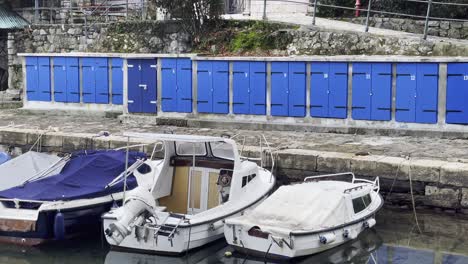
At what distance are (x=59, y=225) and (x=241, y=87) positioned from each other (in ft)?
27.2

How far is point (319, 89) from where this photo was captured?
59.6 feet

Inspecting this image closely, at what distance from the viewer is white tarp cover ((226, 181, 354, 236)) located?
36.6 ft

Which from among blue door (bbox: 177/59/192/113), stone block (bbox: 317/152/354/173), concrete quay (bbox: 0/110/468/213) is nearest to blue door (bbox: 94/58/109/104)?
concrete quay (bbox: 0/110/468/213)

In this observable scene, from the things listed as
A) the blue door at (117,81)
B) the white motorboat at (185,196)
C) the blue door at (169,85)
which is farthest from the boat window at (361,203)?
the blue door at (117,81)

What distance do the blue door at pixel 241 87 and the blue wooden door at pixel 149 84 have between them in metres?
2.57

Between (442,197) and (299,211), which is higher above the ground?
(299,211)

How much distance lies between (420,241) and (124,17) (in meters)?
18.4

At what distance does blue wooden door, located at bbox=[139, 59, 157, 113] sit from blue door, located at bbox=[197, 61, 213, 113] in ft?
4.85

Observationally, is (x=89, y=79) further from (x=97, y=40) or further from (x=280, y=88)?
(x=280, y=88)

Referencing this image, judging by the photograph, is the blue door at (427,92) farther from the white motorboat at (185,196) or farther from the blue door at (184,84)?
the blue door at (184,84)

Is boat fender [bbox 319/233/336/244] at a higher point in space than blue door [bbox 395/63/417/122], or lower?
lower

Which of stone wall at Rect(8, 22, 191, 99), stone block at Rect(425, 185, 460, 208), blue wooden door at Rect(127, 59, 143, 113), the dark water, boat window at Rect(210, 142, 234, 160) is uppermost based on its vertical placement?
stone wall at Rect(8, 22, 191, 99)

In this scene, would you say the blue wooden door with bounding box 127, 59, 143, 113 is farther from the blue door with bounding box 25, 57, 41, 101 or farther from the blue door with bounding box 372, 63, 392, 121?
the blue door with bounding box 372, 63, 392, 121

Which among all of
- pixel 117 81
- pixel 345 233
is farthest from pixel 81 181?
pixel 117 81
